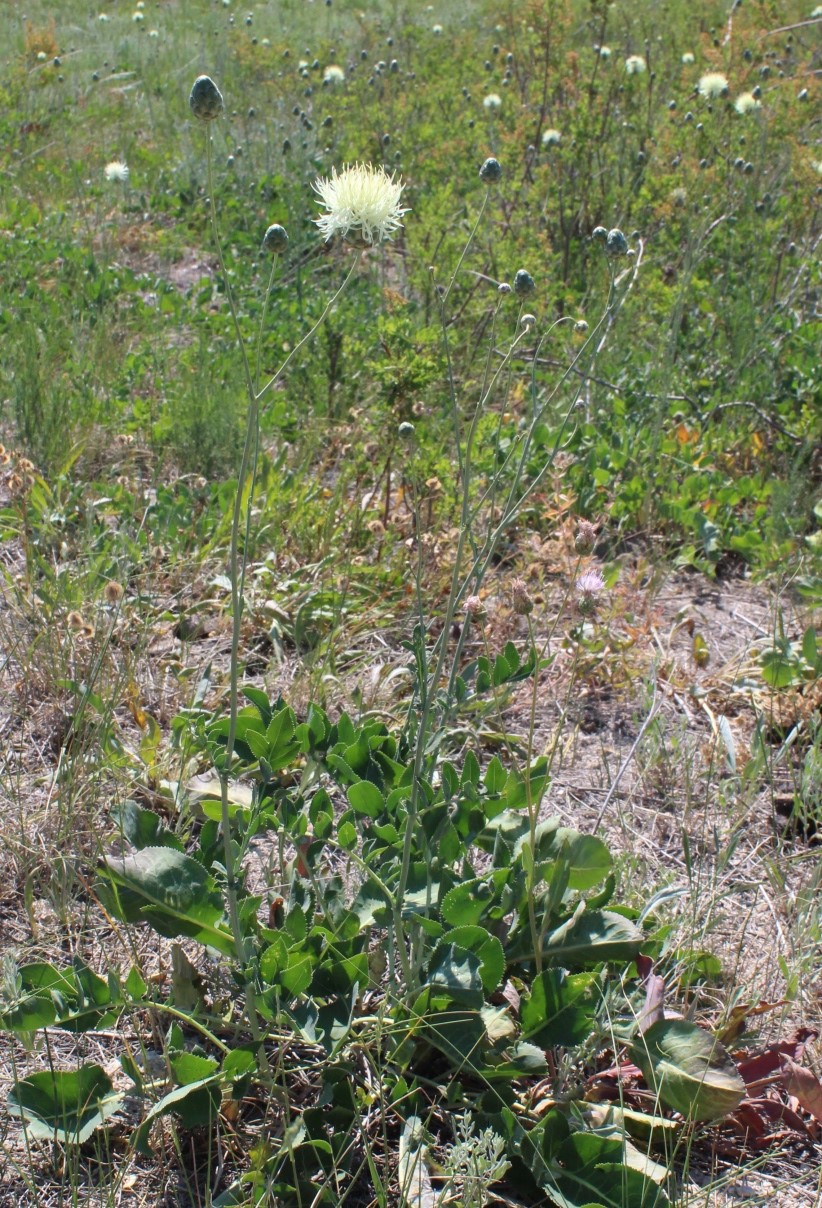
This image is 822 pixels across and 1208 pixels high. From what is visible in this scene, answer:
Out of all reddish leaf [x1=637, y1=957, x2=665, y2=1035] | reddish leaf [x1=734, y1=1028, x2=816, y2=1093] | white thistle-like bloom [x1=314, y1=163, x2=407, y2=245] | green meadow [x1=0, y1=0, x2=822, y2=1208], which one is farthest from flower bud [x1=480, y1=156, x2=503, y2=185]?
reddish leaf [x1=734, y1=1028, x2=816, y2=1093]

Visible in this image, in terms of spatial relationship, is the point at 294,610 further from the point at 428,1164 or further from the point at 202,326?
the point at 202,326

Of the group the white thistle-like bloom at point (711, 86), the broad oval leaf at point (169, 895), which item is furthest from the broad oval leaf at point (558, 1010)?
the white thistle-like bloom at point (711, 86)

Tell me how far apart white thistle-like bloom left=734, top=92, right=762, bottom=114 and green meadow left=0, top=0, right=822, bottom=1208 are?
3 cm

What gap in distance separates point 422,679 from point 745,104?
5.64 meters

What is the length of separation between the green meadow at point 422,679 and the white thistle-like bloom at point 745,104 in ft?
0.11

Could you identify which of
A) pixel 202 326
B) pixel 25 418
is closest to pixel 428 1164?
pixel 25 418

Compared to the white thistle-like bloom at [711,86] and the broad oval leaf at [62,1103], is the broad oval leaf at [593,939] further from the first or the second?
the white thistle-like bloom at [711,86]

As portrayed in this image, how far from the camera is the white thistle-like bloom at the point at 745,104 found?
17.9ft

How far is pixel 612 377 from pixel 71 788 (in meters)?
2.90

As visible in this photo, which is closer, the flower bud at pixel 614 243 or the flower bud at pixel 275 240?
the flower bud at pixel 275 240

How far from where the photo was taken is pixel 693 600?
10.8 feet

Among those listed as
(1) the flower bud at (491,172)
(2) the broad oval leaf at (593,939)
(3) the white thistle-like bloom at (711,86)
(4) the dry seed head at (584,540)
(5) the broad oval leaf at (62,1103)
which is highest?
(3) the white thistle-like bloom at (711,86)

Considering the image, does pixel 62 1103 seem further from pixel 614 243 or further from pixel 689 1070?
pixel 614 243

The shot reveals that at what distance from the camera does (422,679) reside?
4.56ft
